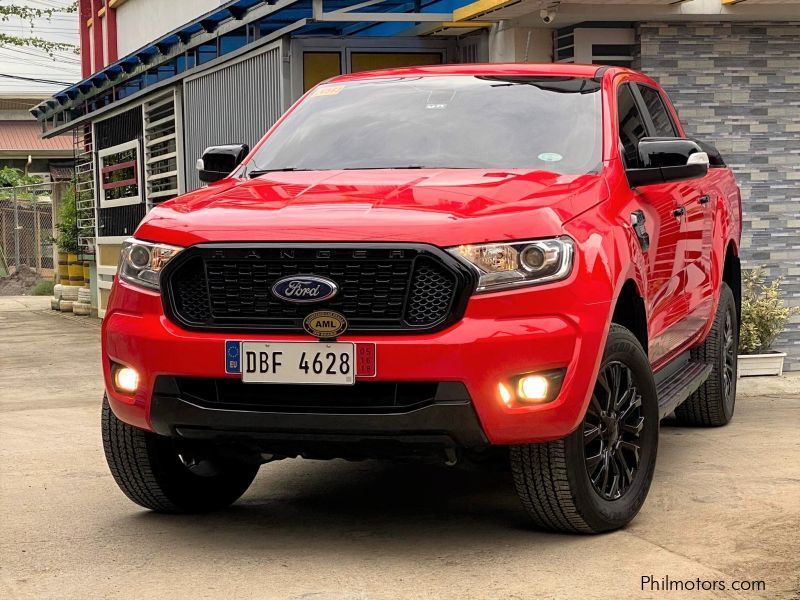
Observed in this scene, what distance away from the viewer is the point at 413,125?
20.1ft

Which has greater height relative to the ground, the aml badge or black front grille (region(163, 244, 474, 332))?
black front grille (region(163, 244, 474, 332))

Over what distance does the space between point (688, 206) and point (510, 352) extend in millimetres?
2397

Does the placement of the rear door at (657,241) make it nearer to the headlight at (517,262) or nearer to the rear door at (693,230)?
the rear door at (693,230)

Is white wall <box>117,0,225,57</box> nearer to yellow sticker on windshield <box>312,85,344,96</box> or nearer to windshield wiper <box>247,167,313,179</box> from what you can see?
yellow sticker on windshield <box>312,85,344,96</box>

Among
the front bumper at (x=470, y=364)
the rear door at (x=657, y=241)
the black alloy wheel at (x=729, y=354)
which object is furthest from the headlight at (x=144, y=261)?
the black alloy wheel at (x=729, y=354)

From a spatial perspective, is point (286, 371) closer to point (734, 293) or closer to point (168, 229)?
point (168, 229)

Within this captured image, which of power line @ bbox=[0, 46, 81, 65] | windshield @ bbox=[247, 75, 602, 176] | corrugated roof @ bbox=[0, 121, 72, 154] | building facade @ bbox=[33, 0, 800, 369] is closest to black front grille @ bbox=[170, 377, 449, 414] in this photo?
windshield @ bbox=[247, 75, 602, 176]

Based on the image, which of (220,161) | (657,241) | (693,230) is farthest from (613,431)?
(220,161)

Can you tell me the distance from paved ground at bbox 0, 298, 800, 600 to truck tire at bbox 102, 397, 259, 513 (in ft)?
0.33

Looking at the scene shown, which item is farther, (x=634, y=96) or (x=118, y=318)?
(x=634, y=96)

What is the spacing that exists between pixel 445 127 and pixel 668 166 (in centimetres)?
96

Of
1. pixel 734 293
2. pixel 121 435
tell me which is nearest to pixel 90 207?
pixel 734 293

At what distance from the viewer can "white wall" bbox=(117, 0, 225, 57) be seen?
18.9 meters

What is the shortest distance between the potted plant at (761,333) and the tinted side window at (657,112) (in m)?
3.08
